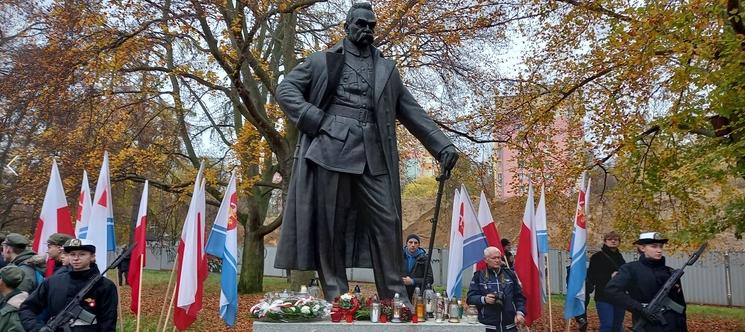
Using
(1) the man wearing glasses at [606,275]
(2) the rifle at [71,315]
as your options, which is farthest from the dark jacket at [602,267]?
(2) the rifle at [71,315]

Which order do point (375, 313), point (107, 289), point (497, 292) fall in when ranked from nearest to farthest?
point (375, 313)
point (107, 289)
point (497, 292)

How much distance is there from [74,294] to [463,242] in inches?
206

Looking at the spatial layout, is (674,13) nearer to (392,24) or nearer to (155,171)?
(392,24)

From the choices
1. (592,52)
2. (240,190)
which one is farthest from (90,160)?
(592,52)

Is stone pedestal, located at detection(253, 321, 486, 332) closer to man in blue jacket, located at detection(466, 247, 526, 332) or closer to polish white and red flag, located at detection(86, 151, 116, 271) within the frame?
man in blue jacket, located at detection(466, 247, 526, 332)

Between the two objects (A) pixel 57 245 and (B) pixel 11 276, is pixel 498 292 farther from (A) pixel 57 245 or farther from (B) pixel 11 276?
(B) pixel 11 276

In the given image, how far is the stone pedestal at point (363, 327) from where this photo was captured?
395 centimetres

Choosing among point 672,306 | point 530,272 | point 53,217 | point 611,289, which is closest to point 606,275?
point 530,272

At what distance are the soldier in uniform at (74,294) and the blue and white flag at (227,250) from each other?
3.20 meters

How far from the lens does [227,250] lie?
352 inches

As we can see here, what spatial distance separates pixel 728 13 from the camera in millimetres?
9617

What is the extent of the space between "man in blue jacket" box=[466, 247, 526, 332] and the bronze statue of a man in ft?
8.01

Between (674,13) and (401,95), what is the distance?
6.03 meters

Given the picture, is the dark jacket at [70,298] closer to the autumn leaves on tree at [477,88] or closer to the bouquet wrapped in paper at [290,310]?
the bouquet wrapped in paper at [290,310]
